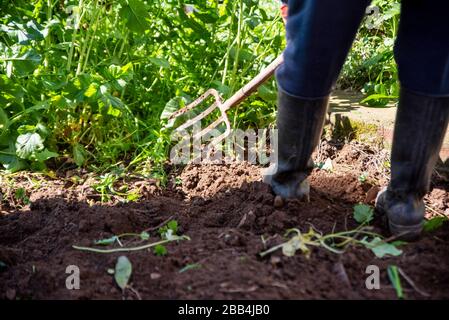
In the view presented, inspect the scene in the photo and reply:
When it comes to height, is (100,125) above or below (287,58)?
below

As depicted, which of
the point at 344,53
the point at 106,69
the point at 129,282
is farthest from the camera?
the point at 106,69

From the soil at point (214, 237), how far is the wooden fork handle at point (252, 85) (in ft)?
0.98

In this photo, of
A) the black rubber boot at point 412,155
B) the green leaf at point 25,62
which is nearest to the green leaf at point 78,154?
the green leaf at point 25,62

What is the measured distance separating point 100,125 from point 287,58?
4.16ft

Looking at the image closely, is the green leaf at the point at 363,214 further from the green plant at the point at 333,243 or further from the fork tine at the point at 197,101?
the fork tine at the point at 197,101

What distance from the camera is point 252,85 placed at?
8.42 feet

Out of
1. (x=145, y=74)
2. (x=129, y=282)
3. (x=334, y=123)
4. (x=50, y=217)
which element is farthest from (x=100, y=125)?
(x=129, y=282)

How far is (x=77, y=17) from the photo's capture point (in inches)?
102

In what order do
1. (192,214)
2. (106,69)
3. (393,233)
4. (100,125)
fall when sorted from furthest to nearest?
(100,125) → (106,69) → (192,214) → (393,233)

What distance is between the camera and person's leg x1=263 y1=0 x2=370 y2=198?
5.20ft

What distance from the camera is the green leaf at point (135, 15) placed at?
97.0 inches

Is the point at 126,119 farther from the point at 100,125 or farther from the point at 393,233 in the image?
the point at 393,233

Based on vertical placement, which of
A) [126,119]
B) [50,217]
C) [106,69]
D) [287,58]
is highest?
[287,58]

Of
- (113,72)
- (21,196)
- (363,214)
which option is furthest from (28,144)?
(363,214)
